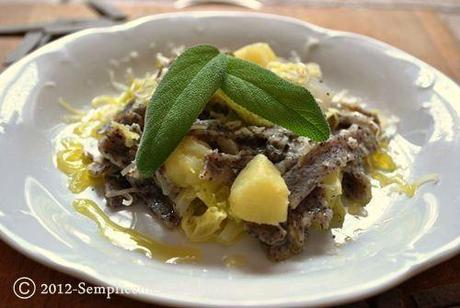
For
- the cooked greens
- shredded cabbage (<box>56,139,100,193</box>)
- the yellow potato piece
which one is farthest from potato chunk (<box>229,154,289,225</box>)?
the yellow potato piece

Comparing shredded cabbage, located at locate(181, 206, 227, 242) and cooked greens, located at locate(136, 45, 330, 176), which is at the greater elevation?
cooked greens, located at locate(136, 45, 330, 176)

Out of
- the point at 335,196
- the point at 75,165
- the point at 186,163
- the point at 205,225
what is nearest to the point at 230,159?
the point at 186,163

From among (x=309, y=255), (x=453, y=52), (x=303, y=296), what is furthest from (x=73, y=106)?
(x=453, y=52)

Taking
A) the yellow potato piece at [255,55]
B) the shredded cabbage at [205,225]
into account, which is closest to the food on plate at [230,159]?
the shredded cabbage at [205,225]

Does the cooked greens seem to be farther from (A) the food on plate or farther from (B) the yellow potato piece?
(B) the yellow potato piece

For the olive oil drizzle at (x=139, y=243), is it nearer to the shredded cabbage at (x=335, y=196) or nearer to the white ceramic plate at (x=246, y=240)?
the white ceramic plate at (x=246, y=240)

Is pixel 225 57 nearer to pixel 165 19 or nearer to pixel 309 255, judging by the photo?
pixel 309 255

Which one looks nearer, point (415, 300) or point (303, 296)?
point (303, 296)
